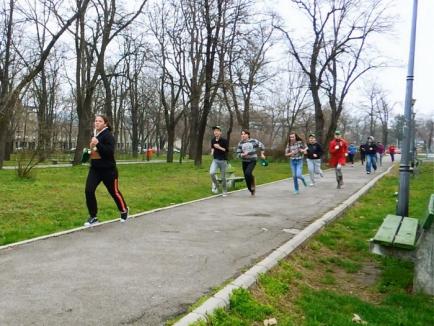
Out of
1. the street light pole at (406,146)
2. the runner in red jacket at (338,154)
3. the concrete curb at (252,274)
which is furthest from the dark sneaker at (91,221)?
the runner in red jacket at (338,154)

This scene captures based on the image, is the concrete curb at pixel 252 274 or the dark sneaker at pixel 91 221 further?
the dark sneaker at pixel 91 221

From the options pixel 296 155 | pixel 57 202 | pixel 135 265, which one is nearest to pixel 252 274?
pixel 135 265

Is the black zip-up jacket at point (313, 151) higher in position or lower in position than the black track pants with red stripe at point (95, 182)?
higher

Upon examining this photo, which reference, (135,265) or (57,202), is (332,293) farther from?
(57,202)

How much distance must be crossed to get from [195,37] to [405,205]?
1044 inches

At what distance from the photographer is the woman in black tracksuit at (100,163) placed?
7879 mm

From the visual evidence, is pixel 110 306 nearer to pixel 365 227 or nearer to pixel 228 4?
pixel 365 227

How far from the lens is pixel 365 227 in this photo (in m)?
9.26

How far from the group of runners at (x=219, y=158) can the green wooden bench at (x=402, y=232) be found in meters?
4.34

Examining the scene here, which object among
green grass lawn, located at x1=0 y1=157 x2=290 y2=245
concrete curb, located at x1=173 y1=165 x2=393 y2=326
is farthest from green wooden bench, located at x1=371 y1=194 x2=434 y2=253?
green grass lawn, located at x1=0 y1=157 x2=290 y2=245

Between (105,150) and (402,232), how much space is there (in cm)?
460

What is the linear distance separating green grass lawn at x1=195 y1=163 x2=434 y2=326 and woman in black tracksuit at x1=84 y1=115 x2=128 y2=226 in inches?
130

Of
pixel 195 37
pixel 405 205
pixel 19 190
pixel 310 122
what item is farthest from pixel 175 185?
pixel 310 122

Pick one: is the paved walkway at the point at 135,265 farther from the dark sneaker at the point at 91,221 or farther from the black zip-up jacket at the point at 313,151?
the black zip-up jacket at the point at 313,151
